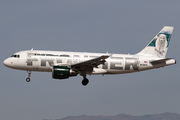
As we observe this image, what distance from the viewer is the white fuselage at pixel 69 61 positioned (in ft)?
140

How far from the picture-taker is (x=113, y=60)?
44.5 m

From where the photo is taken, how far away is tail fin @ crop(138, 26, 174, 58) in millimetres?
49156

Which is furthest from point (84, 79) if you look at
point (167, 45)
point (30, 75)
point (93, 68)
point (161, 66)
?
point (167, 45)

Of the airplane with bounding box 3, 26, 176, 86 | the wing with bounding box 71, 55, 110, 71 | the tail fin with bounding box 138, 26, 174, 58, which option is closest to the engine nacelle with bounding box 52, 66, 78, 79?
the airplane with bounding box 3, 26, 176, 86

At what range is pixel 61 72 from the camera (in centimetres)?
4116

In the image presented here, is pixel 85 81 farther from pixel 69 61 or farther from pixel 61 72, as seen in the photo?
pixel 61 72

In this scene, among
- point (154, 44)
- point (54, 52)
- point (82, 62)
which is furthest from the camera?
point (154, 44)

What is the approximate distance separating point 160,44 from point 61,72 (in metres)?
18.9

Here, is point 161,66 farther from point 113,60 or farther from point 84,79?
point 84,79

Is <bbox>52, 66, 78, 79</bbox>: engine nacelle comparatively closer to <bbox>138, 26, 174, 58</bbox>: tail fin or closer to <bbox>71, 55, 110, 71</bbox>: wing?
<bbox>71, 55, 110, 71</bbox>: wing

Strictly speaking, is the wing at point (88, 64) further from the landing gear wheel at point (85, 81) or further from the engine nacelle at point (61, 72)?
the landing gear wheel at point (85, 81)

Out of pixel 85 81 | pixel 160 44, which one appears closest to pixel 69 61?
pixel 85 81

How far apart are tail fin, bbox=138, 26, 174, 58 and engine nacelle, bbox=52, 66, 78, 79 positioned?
1365 cm

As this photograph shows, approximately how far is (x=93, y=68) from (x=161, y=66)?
36.4ft
